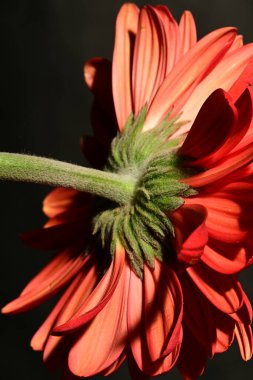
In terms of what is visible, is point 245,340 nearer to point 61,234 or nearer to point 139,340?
point 139,340

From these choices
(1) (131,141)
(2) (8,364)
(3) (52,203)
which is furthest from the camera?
(2) (8,364)

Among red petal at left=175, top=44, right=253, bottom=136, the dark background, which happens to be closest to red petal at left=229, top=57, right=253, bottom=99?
red petal at left=175, top=44, right=253, bottom=136

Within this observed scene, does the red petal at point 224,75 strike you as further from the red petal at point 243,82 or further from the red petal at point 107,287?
the red petal at point 107,287

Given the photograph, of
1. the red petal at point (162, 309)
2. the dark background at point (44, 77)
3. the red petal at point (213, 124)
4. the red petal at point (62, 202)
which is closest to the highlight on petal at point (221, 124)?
the red petal at point (213, 124)

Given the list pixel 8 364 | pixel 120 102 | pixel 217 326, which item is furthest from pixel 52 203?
pixel 8 364

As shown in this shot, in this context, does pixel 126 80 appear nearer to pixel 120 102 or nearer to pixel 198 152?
pixel 120 102

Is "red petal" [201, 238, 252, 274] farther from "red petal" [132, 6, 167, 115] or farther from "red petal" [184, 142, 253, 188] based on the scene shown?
"red petal" [132, 6, 167, 115]
